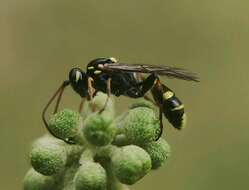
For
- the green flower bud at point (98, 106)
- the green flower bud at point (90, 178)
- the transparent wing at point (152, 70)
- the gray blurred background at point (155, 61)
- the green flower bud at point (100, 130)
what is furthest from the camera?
the gray blurred background at point (155, 61)

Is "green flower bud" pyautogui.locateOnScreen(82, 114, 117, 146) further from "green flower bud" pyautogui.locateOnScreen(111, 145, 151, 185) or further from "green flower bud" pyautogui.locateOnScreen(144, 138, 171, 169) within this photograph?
"green flower bud" pyautogui.locateOnScreen(144, 138, 171, 169)

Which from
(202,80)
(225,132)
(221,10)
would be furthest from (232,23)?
(225,132)

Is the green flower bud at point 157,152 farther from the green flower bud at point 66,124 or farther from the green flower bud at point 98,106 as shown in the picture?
the green flower bud at point 66,124

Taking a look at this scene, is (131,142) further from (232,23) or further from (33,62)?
(232,23)

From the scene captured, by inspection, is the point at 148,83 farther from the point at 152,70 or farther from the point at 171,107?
the point at 171,107

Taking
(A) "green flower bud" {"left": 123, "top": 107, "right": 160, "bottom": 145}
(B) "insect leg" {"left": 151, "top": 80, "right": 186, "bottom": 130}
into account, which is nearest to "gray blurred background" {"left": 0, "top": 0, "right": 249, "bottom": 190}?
(B) "insect leg" {"left": 151, "top": 80, "right": 186, "bottom": 130}

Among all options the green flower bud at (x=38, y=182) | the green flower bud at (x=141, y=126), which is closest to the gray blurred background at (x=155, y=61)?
the green flower bud at (x=38, y=182)
